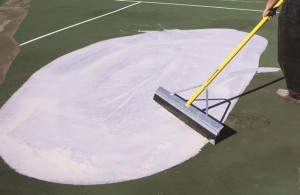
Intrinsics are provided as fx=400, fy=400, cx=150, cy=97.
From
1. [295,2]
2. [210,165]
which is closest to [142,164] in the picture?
[210,165]

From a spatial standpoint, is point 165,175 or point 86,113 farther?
point 86,113

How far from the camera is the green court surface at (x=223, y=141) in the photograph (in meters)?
3.51

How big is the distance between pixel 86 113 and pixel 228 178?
188cm

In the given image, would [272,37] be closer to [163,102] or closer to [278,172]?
[163,102]

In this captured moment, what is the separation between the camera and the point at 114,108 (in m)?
4.73

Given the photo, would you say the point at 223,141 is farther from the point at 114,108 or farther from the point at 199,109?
the point at 114,108

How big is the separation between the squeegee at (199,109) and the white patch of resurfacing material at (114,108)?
0.09 metres

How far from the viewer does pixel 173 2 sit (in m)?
9.16

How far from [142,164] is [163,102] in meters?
1.01

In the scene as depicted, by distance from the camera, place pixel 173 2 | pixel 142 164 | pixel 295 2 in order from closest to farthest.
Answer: pixel 142 164
pixel 295 2
pixel 173 2

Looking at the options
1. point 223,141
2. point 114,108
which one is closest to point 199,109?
point 223,141

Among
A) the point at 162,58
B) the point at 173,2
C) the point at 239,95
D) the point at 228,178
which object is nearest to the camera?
the point at 228,178

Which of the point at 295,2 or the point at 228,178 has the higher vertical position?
the point at 295,2

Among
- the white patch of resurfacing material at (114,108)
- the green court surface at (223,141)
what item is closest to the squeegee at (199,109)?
the white patch of resurfacing material at (114,108)
